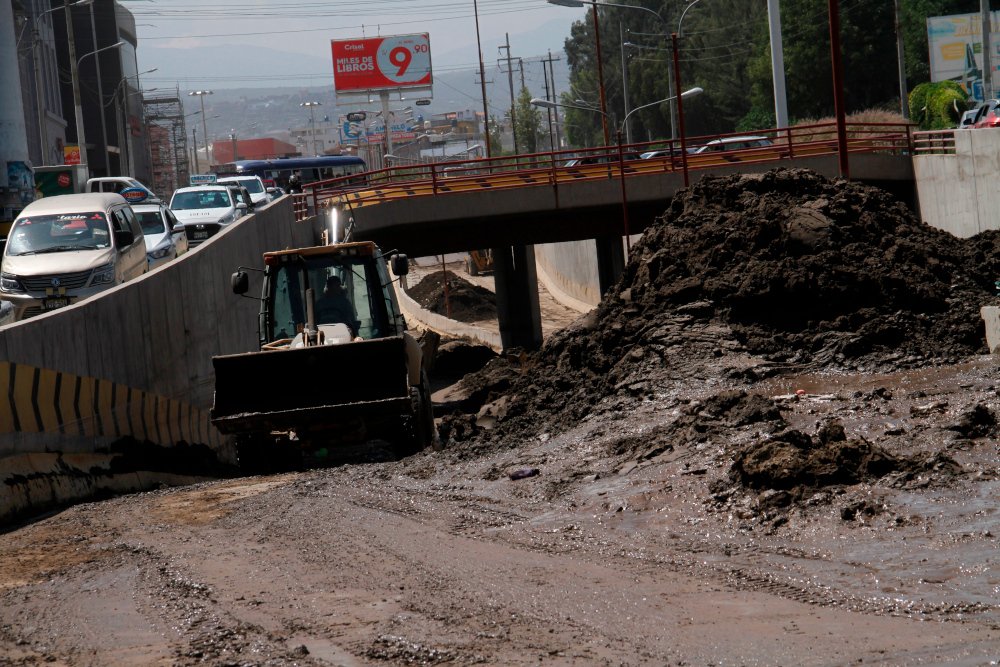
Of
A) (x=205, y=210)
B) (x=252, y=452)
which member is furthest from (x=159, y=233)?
(x=252, y=452)

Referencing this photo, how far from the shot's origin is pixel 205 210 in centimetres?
3681

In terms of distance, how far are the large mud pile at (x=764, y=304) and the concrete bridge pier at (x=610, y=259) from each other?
22.1 meters

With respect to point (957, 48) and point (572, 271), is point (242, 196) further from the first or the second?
point (957, 48)

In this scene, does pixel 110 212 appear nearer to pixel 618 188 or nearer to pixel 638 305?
pixel 638 305

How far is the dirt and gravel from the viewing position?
6449mm

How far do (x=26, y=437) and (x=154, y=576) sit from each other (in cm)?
416

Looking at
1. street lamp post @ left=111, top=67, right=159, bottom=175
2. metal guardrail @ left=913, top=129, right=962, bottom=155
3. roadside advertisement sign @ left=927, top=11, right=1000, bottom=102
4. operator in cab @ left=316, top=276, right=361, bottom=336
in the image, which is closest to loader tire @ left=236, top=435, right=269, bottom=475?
operator in cab @ left=316, top=276, right=361, bottom=336

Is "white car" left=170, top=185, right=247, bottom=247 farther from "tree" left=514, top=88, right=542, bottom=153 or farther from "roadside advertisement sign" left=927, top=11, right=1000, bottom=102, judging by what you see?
"tree" left=514, top=88, right=542, bottom=153

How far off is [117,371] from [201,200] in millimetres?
23199

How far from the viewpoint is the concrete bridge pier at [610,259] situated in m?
41.2

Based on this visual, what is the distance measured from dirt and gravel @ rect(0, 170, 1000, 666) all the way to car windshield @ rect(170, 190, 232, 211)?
22823 mm

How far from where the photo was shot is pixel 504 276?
43.0 m

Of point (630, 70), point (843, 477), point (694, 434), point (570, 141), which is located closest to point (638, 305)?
point (694, 434)

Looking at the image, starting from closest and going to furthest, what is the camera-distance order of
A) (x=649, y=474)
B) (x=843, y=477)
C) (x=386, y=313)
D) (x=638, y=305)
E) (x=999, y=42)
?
1. (x=843, y=477)
2. (x=649, y=474)
3. (x=386, y=313)
4. (x=638, y=305)
5. (x=999, y=42)
